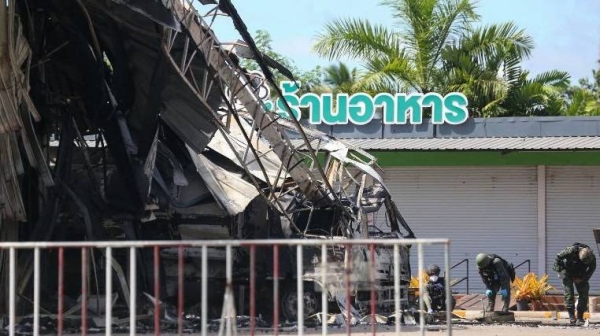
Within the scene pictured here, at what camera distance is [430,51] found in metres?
37.9

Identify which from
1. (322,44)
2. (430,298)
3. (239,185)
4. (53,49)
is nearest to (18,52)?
(53,49)

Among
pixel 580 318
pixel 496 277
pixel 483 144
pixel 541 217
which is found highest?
pixel 483 144

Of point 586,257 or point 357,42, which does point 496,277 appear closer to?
point 586,257

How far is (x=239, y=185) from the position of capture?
18891mm

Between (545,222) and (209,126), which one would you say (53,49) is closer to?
(209,126)

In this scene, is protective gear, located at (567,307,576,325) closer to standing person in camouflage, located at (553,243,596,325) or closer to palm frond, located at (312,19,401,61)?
standing person in camouflage, located at (553,243,596,325)

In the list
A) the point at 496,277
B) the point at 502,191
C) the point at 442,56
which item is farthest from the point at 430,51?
the point at 496,277

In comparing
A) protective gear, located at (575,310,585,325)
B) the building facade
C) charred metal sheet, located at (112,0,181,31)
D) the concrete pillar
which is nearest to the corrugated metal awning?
the building facade

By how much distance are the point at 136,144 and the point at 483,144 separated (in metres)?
14.1

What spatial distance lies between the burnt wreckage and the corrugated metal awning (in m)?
9.58

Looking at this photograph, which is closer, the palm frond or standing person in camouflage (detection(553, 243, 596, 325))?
standing person in camouflage (detection(553, 243, 596, 325))

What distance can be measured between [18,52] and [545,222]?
58.1 ft

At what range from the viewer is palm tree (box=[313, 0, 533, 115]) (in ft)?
122

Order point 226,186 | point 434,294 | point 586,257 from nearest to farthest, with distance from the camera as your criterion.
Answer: point 226,186
point 434,294
point 586,257
